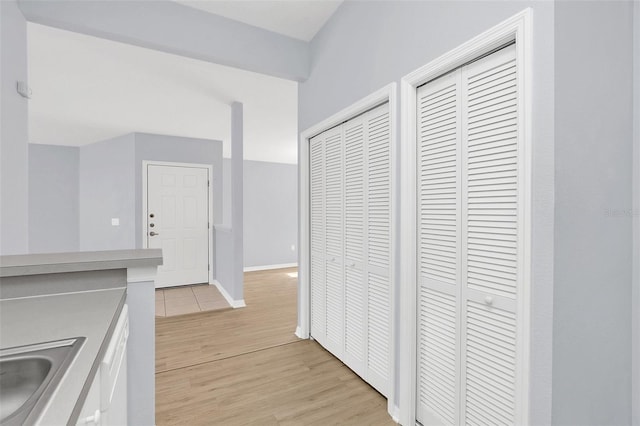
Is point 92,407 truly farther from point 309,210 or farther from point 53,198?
point 53,198

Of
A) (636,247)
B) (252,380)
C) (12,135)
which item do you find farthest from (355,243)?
(12,135)

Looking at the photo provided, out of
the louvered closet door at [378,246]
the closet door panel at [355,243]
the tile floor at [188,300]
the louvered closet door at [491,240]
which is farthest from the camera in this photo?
the tile floor at [188,300]

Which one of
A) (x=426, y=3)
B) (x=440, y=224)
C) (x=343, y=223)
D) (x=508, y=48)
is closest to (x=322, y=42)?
(x=426, y=3)

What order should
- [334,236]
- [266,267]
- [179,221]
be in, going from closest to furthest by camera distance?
1. [334,236]
2. [179,221]
3. [266,267]

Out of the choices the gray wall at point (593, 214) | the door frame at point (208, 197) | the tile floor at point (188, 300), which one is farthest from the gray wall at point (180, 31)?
the door frame at point (208, 197)

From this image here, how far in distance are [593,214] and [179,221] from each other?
5304mm

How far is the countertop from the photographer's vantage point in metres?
0.62

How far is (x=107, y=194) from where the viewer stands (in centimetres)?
559

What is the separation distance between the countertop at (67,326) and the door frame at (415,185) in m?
1.37

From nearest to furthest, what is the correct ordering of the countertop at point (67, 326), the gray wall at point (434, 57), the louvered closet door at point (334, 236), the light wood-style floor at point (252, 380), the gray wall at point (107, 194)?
the countertop at point (67, 326), the gray wall at point (434, 57), the light wood-style floor at point (252, 380), the louvered closet door at point (334, 236), the gray wall at point (107, 194)

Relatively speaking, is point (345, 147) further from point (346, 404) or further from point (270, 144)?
point (270, 144)

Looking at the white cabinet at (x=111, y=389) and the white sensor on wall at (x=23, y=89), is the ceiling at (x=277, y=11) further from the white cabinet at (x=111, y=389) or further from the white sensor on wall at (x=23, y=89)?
the white cabinet at (x=111, y=389)

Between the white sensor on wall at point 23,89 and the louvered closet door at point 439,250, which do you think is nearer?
the louvered closet door at point 439,250

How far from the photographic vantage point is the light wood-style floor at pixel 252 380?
6.00 feet
